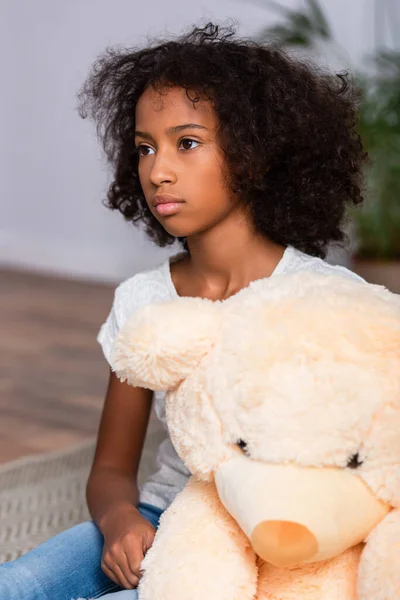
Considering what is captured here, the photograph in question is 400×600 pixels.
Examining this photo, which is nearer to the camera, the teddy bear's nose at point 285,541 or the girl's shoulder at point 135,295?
the teddy bear's nose at point 285,541

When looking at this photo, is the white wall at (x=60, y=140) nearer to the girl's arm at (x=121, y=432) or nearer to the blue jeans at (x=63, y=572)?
the girl's arm at (x=121, y=432)

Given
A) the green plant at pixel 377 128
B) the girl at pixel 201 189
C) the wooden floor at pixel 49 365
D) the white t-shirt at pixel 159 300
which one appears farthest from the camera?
the green plant at pixel 377 128

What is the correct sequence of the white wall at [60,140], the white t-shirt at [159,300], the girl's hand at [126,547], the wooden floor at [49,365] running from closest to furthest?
1. the girl's hand at [126,547]
2. the white t-shirt at [159,300]
3. the wooden floor at [49,365]
4. the white wall at [60,140]

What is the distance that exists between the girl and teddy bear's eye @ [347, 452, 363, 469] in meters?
0.29

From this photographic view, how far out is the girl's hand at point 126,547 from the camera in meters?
0.85

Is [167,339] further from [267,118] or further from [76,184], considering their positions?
[76,184]

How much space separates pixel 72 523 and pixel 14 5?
11.4 ft

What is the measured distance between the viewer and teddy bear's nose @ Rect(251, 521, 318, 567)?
0.63 meters

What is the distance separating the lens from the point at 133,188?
4.09ft

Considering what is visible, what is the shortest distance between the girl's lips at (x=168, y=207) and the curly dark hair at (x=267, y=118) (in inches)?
3.3

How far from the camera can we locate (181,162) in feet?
3.22

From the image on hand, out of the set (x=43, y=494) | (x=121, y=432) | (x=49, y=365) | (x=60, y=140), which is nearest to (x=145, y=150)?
(x=121, y=432)

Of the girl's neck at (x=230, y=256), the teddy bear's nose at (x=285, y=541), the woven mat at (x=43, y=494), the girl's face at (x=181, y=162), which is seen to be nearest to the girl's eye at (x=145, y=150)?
the girl's face at (x=181, y=162)

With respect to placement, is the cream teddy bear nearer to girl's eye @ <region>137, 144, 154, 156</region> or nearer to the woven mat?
girl's eye @ <region>137, 144, 154, 156</region>
